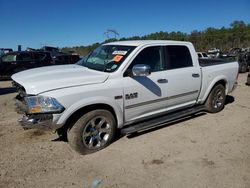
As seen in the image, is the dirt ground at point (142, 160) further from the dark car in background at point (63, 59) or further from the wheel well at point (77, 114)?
the dark car in background at point (63, 59)

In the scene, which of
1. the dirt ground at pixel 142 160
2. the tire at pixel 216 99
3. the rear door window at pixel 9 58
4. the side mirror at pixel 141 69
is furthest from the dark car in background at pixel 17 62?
the side mirror at pixel 141 69

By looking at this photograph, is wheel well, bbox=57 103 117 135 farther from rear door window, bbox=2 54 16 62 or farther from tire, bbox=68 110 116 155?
rear door window, bbox=2 54 16 62

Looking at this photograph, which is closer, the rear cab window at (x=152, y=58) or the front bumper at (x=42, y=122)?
the front bumper at (x=42, y=122)

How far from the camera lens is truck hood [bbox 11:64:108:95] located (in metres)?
4.00

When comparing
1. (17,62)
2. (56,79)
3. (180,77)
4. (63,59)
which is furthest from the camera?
(63,59)

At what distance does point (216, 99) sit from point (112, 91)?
3480 millimetres

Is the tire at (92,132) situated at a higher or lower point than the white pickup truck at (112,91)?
lower

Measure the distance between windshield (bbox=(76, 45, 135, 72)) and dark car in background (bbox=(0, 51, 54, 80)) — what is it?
11055mm

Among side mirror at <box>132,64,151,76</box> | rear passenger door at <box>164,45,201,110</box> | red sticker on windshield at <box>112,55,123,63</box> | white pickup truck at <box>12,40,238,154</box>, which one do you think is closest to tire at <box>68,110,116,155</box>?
white pickup truck at <box>12,40,238,154</box>

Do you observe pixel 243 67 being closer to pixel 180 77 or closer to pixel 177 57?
pixel 177 57

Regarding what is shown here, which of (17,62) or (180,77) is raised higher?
(17,62)

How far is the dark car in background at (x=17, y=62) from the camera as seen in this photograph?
50.3ft

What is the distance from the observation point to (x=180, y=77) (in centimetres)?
548

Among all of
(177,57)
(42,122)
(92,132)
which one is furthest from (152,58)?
(42,122)
